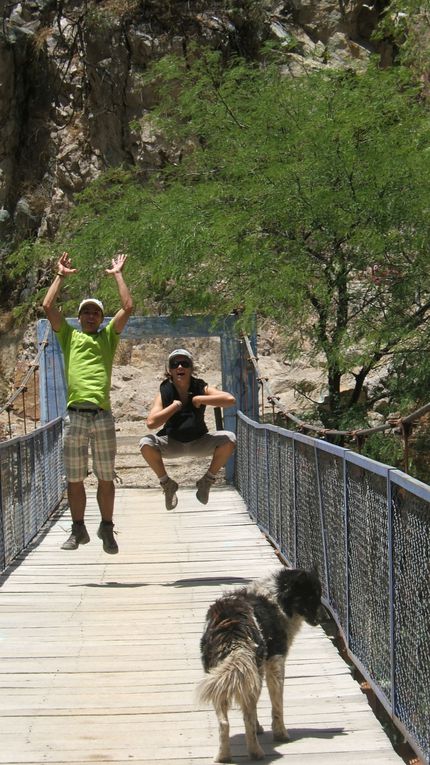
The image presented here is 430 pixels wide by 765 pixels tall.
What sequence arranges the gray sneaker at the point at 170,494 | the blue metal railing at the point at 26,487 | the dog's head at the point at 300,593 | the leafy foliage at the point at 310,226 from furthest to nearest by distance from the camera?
1. the leafy foliage at the point at 310,226
2. the blue metal railing at the point at 26,487
3. the gray sneaker at the point at 170,494
4. the dog's head at the point at 300,593

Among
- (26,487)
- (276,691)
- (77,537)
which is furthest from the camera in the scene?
(26,487)

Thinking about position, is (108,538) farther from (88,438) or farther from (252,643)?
(252,643)

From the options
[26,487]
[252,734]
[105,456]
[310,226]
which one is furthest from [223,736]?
[310,226]

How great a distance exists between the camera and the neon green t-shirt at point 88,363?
637cm

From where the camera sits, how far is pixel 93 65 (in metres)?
18.7

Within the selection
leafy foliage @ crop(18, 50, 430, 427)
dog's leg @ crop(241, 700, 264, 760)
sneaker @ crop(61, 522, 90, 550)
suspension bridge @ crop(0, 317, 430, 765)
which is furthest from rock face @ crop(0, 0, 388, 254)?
dog's leg @ crop(241, 700, 264, 760)

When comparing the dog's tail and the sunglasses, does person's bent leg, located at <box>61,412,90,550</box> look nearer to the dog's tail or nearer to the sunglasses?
the sunglasses

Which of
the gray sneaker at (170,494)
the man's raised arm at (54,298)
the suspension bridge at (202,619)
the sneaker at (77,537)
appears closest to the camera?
the suspension bridge at (202,619)

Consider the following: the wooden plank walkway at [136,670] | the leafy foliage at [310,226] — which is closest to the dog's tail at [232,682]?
the wooden plank walkway at [136,670]

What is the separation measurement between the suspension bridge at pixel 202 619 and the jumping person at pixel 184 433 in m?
0.47

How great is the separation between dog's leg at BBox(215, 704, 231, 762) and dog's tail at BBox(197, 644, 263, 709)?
0.11 feet

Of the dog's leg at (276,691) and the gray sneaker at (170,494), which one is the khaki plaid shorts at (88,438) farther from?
the dog's leg at (276,691)

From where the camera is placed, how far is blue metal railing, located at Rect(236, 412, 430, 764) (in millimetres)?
3209

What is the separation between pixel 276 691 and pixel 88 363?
3199 mm
